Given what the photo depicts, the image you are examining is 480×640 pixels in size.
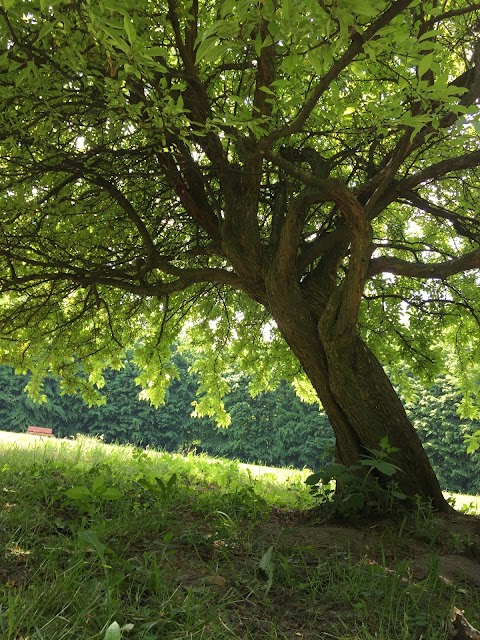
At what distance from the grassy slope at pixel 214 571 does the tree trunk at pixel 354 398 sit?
1.59 feet

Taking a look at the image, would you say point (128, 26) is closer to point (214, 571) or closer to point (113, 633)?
point (113, 633)

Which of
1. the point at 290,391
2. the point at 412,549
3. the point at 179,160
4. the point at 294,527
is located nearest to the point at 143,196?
the point at 179,160

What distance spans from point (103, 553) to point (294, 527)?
1577 mm

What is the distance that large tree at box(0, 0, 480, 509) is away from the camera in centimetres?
270

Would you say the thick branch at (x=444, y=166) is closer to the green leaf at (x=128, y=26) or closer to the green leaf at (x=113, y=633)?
the green leaf at (x=128, y=26)

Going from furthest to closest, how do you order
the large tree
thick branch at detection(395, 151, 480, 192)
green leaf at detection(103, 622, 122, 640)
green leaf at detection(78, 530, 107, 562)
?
thick branch at detection(395, 151, 480, 192)
the large tree
green leaf at detection(78, 530, 107, 562)
green leaf at detection(103, 622, 122, 640)

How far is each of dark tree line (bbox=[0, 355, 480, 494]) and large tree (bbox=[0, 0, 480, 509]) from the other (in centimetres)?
2322

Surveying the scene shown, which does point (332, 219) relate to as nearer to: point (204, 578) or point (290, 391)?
point (204, 578)

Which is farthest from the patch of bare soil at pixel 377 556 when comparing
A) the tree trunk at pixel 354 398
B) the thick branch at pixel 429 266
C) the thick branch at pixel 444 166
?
the thick branch at pixel 444 166

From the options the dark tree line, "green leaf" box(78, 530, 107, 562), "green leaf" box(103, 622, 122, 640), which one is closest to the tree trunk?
"green leaf" box(78, 530, 107, 562)

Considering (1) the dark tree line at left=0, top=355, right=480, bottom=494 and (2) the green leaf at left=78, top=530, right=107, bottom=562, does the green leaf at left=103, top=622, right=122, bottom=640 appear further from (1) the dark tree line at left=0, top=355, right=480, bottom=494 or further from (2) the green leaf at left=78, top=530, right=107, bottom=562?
(1) the dark tree line at left=0, top=355, right=480, bottom=494

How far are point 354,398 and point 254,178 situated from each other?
6.80ft

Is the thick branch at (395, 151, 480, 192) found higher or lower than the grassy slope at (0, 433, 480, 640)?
higher

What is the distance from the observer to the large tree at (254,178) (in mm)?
2697
